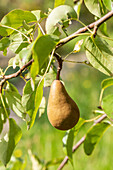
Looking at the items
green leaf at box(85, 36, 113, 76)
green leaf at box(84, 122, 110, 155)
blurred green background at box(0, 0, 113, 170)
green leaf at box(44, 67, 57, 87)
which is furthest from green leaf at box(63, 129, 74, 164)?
blurred green background at box(0, 0, 113, 170)

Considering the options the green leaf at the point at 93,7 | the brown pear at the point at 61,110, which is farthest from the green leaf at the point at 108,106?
the green leaf at the point at 93,7

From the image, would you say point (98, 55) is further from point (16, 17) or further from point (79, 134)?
point (79, 134)

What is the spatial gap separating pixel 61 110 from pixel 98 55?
15 cm

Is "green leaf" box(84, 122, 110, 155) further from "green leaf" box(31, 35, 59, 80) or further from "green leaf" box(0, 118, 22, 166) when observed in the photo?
"green leaf" box(31, 35, 59, 80)

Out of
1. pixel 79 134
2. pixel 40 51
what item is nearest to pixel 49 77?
pixel 40 51

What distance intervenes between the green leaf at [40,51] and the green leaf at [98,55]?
122mm

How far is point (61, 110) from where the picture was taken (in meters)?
0.67

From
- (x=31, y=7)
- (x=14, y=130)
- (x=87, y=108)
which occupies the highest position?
(x=14, y=130)

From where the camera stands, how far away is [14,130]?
0.78 meters

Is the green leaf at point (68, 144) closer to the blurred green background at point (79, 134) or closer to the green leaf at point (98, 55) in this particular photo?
the green leaf at point (98, 55)

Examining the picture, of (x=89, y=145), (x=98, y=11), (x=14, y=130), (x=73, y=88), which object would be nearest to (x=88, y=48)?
(x=98, y=11)

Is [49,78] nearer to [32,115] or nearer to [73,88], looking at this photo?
[32,115]

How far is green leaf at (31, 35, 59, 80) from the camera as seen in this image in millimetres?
501

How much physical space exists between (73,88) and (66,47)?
115 centimetres
